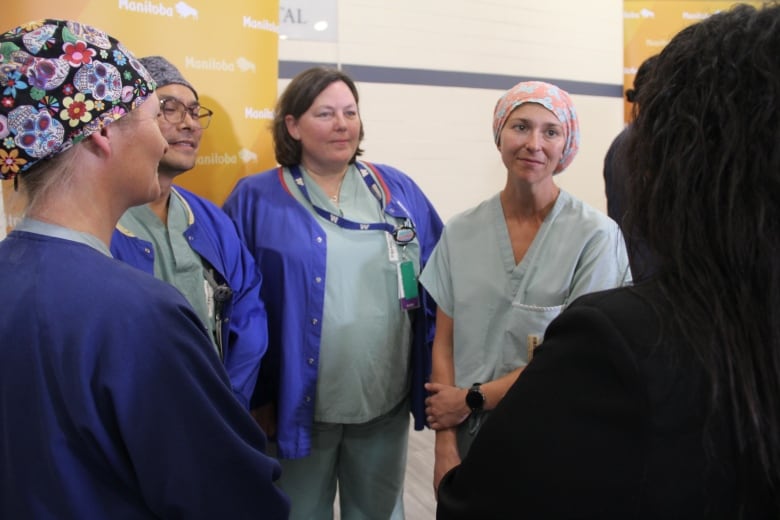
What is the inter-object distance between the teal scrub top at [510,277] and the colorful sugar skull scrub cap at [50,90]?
94 cm

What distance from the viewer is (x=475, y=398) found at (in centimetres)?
146

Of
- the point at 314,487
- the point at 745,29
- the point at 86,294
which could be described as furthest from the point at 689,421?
the point at 314,487

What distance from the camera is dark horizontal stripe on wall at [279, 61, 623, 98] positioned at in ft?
10.3

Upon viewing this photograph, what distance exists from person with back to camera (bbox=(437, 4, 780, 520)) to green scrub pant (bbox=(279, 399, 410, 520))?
4.23ft

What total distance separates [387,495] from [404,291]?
2.26 feet

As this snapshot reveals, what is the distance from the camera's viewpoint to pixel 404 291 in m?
1.79

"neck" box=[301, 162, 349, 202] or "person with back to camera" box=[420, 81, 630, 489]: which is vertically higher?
A: "neck" box=[301, 162, 349, 202]

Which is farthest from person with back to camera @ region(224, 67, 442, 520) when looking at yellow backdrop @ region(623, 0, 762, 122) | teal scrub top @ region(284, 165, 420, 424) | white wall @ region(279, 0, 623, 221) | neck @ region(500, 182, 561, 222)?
yellow backdrop @ region(623, 0, 762, 122)

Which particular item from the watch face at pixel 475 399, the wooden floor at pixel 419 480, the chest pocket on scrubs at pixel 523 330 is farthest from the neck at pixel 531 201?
the wooden floor at pixel 419 480

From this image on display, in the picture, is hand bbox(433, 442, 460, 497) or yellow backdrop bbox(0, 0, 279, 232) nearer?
hand bbox(433, 442, 460, 497)

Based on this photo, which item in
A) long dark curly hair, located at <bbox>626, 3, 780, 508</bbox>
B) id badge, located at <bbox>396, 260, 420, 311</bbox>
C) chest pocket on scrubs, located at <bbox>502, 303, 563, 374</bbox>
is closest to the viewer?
long dark curly hair, located at <bbox>626, 3, 780, 508</bbox>

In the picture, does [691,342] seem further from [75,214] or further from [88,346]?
[75,214]

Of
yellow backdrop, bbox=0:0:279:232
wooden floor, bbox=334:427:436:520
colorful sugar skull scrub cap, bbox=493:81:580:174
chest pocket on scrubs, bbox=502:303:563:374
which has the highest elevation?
yellow backdrop, bbox=0:0:279:232

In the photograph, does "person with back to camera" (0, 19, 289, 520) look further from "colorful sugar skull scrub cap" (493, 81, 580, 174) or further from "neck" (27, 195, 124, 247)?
"colorful sugar skull scrub cap" (493, 81, 580, 174)
